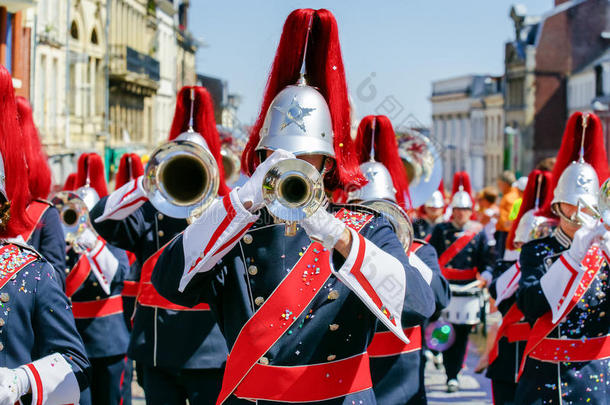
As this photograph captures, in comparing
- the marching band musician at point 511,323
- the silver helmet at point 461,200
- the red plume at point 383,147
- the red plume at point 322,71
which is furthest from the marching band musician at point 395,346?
the silver helmet at point 461,200

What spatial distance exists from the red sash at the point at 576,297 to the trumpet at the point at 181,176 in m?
1.64

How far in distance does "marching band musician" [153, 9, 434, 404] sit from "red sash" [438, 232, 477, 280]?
22.3ft

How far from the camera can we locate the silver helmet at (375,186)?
5.82 metres

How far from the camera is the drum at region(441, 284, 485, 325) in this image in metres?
10.3

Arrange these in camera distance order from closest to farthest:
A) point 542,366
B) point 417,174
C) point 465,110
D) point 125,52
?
point 542,366 < point 417,174 < point 125,52 < point 465,110

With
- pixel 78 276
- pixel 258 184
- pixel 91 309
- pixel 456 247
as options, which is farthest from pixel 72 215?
pixel 456 247

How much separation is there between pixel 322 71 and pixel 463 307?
6906 mm

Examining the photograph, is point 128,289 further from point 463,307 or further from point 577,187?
point 463,307

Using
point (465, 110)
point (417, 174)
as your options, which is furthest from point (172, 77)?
point (417, 174)

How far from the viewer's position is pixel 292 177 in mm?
Result: 3109

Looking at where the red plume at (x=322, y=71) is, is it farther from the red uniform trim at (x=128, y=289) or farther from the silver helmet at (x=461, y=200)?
the silver helmet at (x=461, y=200)

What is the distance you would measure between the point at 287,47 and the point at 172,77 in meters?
49.8

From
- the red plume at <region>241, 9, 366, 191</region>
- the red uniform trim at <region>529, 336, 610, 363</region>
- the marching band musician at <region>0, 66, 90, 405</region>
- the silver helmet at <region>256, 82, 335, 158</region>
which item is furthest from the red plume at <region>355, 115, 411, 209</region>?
the marching band musician at <region>0, 66, 90, 405</region>

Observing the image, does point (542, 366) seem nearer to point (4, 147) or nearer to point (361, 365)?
point (361, 365)
